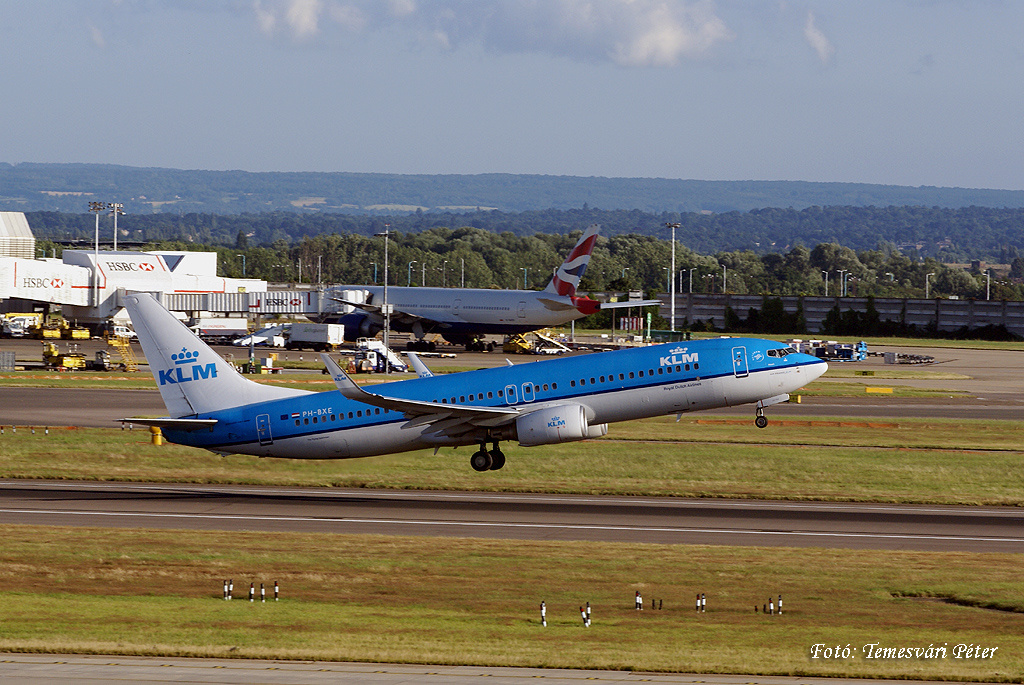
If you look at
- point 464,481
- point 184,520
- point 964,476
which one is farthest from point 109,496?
point 964,476

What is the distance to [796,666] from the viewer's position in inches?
1092

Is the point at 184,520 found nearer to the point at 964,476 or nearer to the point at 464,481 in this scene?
the point at 464,481

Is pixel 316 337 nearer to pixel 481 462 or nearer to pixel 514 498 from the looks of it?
pixel 514 498

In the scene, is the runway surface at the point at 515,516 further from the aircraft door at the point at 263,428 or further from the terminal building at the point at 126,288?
the terminal building at the point at 126,288

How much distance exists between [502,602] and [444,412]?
44.9ft

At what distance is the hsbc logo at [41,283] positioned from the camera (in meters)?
148

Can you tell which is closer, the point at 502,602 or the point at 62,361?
the point at 502,602

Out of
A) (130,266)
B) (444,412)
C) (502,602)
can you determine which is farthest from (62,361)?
(502,602)

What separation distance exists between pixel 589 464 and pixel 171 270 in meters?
123

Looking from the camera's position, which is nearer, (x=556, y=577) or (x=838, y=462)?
(x=556, y=577)

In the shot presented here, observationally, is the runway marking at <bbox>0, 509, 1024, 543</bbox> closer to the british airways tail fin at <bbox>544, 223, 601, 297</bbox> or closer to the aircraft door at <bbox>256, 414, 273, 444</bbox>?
the aircraft door at <bbox>256, 414, 273, 444</bbox>

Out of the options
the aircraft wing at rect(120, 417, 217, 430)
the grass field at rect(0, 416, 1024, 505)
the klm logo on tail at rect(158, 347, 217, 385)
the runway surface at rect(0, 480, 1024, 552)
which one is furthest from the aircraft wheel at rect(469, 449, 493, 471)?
the klm logo on tail at rect(158, 347, 217, 385)

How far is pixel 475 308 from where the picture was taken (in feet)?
449

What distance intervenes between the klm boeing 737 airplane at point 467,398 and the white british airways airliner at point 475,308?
78369 millimetres
